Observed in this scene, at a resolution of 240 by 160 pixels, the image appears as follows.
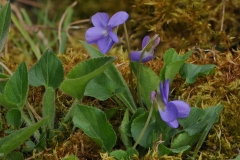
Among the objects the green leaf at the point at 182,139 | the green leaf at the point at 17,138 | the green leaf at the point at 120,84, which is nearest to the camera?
the green leaf at the point at 17,138

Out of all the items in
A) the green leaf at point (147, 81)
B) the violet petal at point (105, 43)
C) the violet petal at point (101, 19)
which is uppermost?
the violet petal at point (101, 19)

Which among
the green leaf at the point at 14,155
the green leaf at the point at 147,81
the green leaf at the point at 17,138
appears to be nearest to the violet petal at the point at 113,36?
the green leaf at the point at 147,81

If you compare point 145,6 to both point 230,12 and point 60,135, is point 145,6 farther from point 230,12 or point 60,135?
point 60,135

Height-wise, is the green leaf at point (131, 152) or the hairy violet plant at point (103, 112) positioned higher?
the hairy violet plant at point (103, 112)

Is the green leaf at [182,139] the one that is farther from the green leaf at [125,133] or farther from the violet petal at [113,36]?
the violet petal at [113,36]

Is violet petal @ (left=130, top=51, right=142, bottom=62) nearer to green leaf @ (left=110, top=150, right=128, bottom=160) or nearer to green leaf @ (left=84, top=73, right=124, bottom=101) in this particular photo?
green leaf @ (left=84, top=73, right=124, bottom=101)

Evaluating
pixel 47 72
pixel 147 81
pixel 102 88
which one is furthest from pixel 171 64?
pixel 47 72

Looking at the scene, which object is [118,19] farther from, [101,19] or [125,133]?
[125,133]

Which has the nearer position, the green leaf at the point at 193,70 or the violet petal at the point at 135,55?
the violet petal at the point at 135,55
